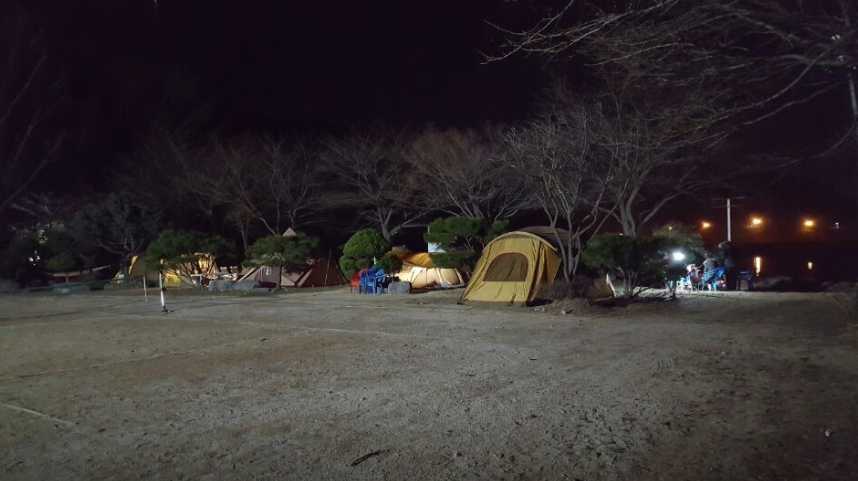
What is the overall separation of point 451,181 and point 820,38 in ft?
71.0

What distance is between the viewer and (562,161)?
56.7ft

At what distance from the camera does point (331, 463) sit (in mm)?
4219

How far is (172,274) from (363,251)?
11.0 meters

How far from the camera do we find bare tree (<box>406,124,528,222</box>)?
25.5 m

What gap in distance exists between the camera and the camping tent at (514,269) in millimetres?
15172

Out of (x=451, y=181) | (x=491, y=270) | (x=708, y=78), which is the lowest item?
(x=491, y=270)

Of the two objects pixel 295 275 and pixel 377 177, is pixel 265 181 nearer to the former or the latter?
pixel 377 177

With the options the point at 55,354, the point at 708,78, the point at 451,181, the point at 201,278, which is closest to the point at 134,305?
the point at 201,278

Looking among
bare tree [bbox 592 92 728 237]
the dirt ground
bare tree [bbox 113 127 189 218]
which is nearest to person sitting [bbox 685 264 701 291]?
bare tree [bbox 592 92 728 237]

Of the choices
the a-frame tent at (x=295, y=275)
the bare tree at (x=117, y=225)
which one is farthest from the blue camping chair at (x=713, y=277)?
the bare tree at (x=117, y=225)

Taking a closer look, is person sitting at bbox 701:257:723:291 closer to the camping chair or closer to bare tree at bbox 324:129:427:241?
the camping chair

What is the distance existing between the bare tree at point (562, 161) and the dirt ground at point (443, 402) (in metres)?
5.02

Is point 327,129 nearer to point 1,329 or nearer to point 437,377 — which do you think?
point 1,329

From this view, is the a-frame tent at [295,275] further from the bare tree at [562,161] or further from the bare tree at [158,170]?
the bare tree at [562,161]
